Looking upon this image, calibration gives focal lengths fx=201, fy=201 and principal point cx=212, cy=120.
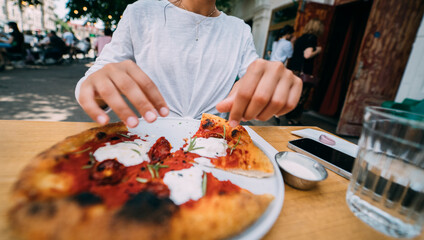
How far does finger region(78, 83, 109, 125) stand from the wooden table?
35 centimetres

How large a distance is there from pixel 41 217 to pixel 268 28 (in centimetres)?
1078

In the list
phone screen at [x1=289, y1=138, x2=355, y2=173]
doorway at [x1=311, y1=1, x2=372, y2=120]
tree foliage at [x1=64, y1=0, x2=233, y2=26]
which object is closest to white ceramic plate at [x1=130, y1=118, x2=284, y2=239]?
phone screen at [x1=289, y1=138, x2=355, y2=173]

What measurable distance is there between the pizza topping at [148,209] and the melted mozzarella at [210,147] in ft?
1.33

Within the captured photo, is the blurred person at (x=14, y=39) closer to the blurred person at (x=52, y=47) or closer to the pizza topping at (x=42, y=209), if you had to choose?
the blurred person at (x=52, y=47)

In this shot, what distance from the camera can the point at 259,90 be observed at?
0.87 m

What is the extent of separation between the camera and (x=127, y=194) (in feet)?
2.28

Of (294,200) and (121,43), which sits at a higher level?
(121,43)

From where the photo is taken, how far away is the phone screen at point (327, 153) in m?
1.10

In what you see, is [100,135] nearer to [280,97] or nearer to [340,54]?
[280,97]

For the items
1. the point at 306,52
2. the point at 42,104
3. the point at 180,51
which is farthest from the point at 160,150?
the point at 42,104

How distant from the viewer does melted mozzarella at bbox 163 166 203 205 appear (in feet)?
2.36

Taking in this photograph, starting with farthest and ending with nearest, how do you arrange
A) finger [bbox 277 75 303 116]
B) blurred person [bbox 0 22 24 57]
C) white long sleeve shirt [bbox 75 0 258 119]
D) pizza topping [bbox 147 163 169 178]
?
blurred person [bbox 0 22 24 57] → white long sleeve shirt [bbox 75 0 258 119] → finger [bbox 277 75 303 116] → pizza topping [bbox 147 163 169 178]

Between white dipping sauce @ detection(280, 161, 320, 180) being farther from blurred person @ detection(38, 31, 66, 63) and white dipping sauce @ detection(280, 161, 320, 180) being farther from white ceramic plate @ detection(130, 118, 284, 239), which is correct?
blurred person @ detection(38, 31, 66, 63)

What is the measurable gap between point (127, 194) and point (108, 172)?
144 millimetres
